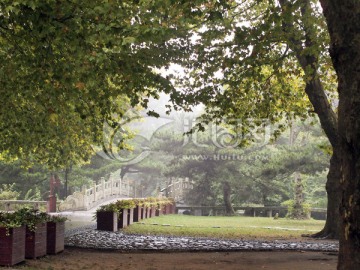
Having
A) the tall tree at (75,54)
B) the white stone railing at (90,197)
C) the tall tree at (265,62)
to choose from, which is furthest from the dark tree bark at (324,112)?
the white stone railing at (90,197)

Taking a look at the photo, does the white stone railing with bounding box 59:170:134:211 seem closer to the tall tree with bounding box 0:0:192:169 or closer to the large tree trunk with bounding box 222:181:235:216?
the large tree trunk with bounding box 222:181:235:216

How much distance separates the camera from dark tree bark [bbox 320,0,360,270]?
21.0 feet

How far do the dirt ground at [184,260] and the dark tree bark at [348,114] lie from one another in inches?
166

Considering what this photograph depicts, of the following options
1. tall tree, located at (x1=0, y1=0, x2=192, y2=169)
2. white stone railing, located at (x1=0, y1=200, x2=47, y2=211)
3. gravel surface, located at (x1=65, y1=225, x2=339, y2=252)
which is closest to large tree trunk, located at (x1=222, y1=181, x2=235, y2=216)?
white stone railing, located at (x1=0, y1=200, x2=47, y2=211)

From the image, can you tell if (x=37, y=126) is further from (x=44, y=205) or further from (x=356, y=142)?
(x=44, y=205)

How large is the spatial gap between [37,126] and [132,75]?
21.3 feet

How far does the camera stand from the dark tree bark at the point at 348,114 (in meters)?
6.41

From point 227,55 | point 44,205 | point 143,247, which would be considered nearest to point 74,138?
point 143,247

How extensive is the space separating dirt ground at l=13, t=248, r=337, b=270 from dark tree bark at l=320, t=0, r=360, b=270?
166 inches

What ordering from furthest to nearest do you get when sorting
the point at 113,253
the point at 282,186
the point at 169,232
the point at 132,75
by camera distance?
the point at 282,186 < the point at 169,232 < the point at 113,253 < the point at 132,75

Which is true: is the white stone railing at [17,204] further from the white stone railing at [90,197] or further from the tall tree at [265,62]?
the tall tree at [265,62]

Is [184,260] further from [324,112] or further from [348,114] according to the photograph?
[324,112]

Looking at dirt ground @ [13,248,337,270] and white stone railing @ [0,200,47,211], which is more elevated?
white stone railing @ [0,200,47,211]

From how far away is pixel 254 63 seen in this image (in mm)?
13859
